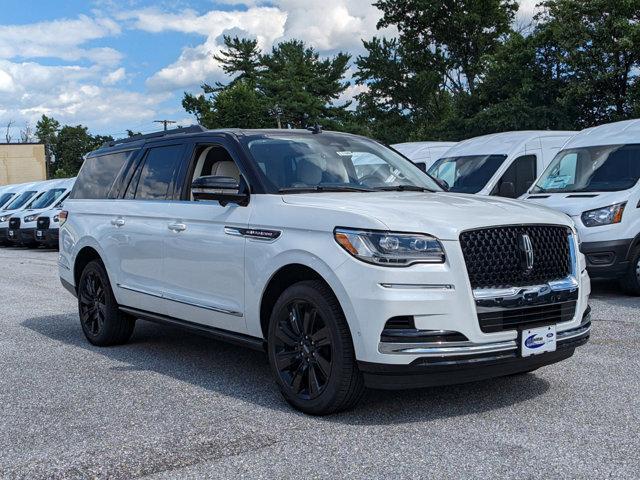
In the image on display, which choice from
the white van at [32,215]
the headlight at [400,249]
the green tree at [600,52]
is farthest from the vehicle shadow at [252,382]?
the green tree at [600,52]

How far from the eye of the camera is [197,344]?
763cm

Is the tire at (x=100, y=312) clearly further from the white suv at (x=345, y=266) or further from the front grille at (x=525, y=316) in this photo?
the front grille at (x=525, y=316)

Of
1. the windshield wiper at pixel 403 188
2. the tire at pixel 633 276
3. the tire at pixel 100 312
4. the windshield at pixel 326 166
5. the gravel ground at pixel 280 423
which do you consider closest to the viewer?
the gravel ground at pixel 280 423

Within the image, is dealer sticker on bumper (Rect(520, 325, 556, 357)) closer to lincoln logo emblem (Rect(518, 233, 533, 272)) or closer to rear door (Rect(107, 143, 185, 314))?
lincoln logo emblem (Rect(518, 233, 533, 272))

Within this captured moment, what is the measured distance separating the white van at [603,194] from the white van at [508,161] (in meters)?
2.16

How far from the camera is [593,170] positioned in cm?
1077

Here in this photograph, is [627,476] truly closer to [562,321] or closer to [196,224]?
[562,321]

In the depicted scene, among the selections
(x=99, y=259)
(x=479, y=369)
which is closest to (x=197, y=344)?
(x=99, y=259)

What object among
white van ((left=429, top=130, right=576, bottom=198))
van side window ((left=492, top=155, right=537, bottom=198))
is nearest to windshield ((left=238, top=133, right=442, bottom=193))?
white van ((left=429, top=130, right=576, bottom=198))

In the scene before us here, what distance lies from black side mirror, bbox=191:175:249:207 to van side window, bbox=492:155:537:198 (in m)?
8.83

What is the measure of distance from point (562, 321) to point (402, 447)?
1.43 metres

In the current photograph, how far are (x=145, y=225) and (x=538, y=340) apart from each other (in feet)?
11.3

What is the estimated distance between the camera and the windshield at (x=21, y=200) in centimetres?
2783

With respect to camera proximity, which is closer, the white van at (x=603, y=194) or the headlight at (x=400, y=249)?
the headlight at (x=400, y=249)
